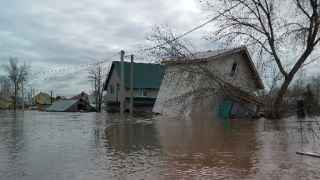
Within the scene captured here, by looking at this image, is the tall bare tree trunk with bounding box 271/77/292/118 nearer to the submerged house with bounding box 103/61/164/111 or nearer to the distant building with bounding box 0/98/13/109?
the submerged house with bounding box 103/61/164/111

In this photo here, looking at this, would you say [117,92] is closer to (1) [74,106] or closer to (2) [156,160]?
(1) [74,106]

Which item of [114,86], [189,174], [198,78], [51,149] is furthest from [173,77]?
[114,86]

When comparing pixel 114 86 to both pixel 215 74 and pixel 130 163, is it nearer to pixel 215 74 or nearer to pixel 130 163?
Answer: pixel 215 74

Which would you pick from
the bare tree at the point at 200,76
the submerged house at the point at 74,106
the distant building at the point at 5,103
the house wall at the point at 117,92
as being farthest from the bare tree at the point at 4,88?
the bare tree at the point at 200,76

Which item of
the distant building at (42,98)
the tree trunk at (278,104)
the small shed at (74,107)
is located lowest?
the tree trunk at (278,104)

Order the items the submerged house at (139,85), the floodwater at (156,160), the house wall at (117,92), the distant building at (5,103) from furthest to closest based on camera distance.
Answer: the distant building at (5,103) < the house wall at (117,92) < the submerged house at (139,85) < the floodwater at (156,160)

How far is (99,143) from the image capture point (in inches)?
615

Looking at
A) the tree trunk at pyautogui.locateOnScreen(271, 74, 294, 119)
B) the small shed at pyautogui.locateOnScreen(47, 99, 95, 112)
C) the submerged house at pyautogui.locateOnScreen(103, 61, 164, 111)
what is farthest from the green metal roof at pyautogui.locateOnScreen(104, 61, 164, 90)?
the tree trunk at pyautogui.locateOnScreen(271, 74, 294, 119)

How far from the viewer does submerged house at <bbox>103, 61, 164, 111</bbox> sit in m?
58.2

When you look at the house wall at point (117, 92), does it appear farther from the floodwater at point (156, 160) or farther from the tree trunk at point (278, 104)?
the floodwater at point (156, 160)

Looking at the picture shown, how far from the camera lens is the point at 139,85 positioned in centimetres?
5812

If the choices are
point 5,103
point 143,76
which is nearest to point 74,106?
point 143,76

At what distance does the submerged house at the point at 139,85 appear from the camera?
58.2 m

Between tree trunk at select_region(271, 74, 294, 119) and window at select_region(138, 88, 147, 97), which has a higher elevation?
window at select_region(138, 88, 147, 97)
